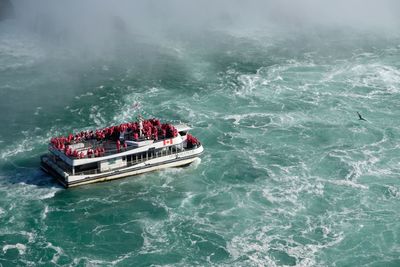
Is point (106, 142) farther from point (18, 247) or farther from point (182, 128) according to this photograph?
point (18, 247)

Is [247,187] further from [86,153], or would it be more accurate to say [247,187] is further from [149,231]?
[86,153]

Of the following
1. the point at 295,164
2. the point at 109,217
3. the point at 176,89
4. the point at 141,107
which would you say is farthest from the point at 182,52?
the point at 109,217

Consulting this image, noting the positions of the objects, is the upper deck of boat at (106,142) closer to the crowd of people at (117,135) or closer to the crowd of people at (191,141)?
the crowd of people at (117,135)

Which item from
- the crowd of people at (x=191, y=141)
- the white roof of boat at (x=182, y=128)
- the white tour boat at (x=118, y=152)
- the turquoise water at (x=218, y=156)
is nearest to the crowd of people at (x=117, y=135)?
the white tour boat at (x=118, y=152)

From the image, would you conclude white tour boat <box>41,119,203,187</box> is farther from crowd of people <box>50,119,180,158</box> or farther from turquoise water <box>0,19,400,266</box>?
turquoise water <box>0,19,400,266</box>

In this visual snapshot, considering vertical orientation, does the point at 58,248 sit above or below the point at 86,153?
below

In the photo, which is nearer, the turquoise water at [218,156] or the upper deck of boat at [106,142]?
the turquoise water at [218,156]
